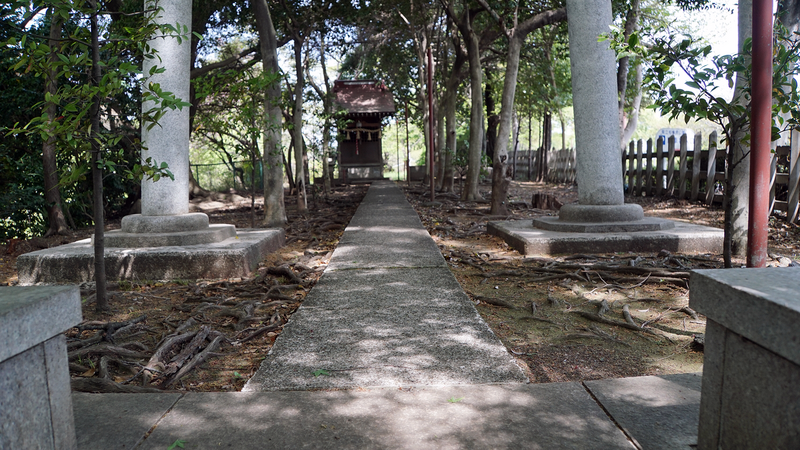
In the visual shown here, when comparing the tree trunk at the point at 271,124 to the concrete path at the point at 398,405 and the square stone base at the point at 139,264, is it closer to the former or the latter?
the square stone base at the point at 139,264

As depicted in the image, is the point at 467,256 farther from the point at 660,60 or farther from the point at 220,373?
the point at 220,373

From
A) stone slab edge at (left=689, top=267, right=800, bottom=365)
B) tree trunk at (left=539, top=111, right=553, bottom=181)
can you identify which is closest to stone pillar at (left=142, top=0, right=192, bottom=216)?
stone slab edge at (left=689, top=267, right=800, bottom=365)

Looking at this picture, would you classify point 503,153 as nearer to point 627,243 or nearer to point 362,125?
point 627,243

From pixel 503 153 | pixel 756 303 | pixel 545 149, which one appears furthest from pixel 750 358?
pixel 545 149

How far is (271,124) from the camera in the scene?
29.2 ft

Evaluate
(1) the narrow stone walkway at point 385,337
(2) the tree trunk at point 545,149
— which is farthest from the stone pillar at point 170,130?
(2) the tree trunk at point 545,149

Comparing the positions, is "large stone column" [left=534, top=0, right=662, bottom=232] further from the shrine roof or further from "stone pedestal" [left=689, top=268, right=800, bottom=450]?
the shrine roof

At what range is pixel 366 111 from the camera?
978 inches

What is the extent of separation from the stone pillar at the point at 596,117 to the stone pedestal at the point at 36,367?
5811 mm

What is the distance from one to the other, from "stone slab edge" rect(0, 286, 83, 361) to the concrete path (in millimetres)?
535

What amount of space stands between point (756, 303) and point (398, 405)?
1327 mm

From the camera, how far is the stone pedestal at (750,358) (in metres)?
1.38

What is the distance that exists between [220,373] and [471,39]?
11.1 m

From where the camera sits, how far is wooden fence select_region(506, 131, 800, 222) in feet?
26.4
